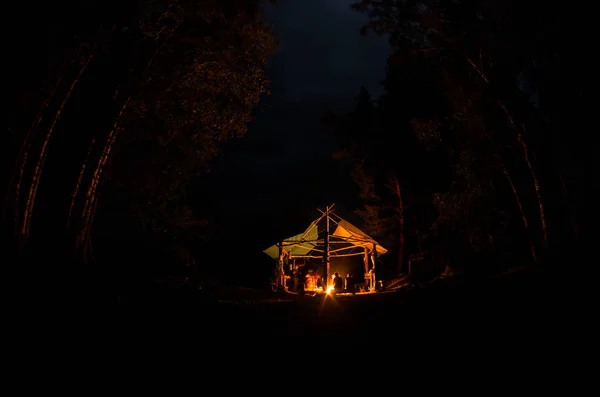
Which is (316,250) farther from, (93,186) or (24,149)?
(24,149)

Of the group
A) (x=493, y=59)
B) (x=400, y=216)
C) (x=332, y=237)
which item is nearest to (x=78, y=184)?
(x=493, y=59)

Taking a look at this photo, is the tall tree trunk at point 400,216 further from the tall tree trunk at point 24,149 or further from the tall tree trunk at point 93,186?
the tall tree trunk at point 24,149

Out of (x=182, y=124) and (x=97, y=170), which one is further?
(x=182, y=124)

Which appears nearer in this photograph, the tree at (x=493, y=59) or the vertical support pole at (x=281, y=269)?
the tree at (x=493, y=59)

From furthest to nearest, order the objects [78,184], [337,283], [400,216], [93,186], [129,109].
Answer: [400,216] < [337,283] < [129,109] < [93,186] < [78,184]

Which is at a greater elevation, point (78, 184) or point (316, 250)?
point (78, 184)

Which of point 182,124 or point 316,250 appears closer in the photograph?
point 182,124

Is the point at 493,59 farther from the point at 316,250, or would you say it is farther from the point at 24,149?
the point at 316,250

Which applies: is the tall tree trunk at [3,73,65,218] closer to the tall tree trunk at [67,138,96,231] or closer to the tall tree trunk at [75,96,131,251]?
the tall tree trunk at [67,138,96,231]

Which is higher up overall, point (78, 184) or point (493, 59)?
point (493, 59)

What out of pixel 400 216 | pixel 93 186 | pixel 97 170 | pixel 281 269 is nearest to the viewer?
pixel 97 170

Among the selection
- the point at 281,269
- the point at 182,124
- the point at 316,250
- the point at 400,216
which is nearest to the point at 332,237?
the point at 316,250

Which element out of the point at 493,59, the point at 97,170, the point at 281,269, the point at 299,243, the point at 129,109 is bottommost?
the point at 281,269

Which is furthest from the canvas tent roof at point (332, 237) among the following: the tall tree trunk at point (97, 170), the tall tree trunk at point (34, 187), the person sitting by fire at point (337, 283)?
the tall tree trunk at point (34, 187)
